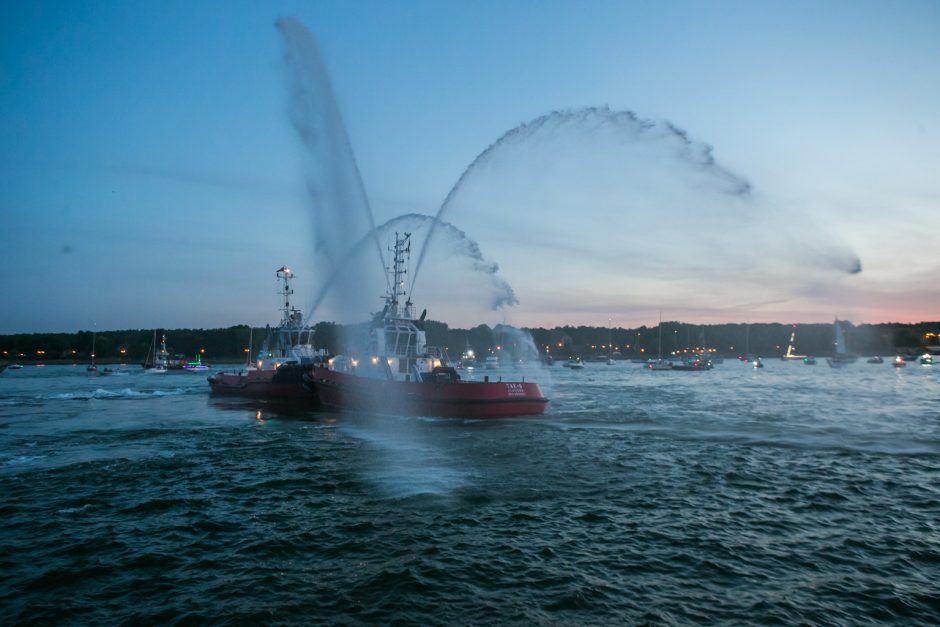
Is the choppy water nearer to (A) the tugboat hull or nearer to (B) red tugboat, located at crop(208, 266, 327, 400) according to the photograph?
(A) the tugboat hull

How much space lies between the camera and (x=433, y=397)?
114 feet

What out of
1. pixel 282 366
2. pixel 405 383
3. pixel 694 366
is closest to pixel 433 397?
pixel 405 383

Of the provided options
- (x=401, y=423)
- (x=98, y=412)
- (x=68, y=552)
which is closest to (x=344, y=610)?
(x=68, y=552)

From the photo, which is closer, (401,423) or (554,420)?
(401,423)

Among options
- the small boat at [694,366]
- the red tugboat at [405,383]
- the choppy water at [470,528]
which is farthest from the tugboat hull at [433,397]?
the small boat at [694,366]

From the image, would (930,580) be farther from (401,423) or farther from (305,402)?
(305,402)

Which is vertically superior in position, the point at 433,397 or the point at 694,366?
the point at 433,397

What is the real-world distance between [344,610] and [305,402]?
3735 centimetres

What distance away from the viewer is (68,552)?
1212 cm

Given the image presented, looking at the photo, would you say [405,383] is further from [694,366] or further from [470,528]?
[694,366]

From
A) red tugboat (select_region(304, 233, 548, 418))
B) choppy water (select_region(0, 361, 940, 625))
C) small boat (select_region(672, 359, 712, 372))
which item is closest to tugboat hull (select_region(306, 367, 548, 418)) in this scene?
red tugboat (select_region(304, 233, 548, 418))

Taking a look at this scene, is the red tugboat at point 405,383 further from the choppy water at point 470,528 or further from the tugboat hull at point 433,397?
the choppy water at point 470,528

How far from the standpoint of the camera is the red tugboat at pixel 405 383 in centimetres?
3481

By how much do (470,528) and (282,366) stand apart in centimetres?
3886
